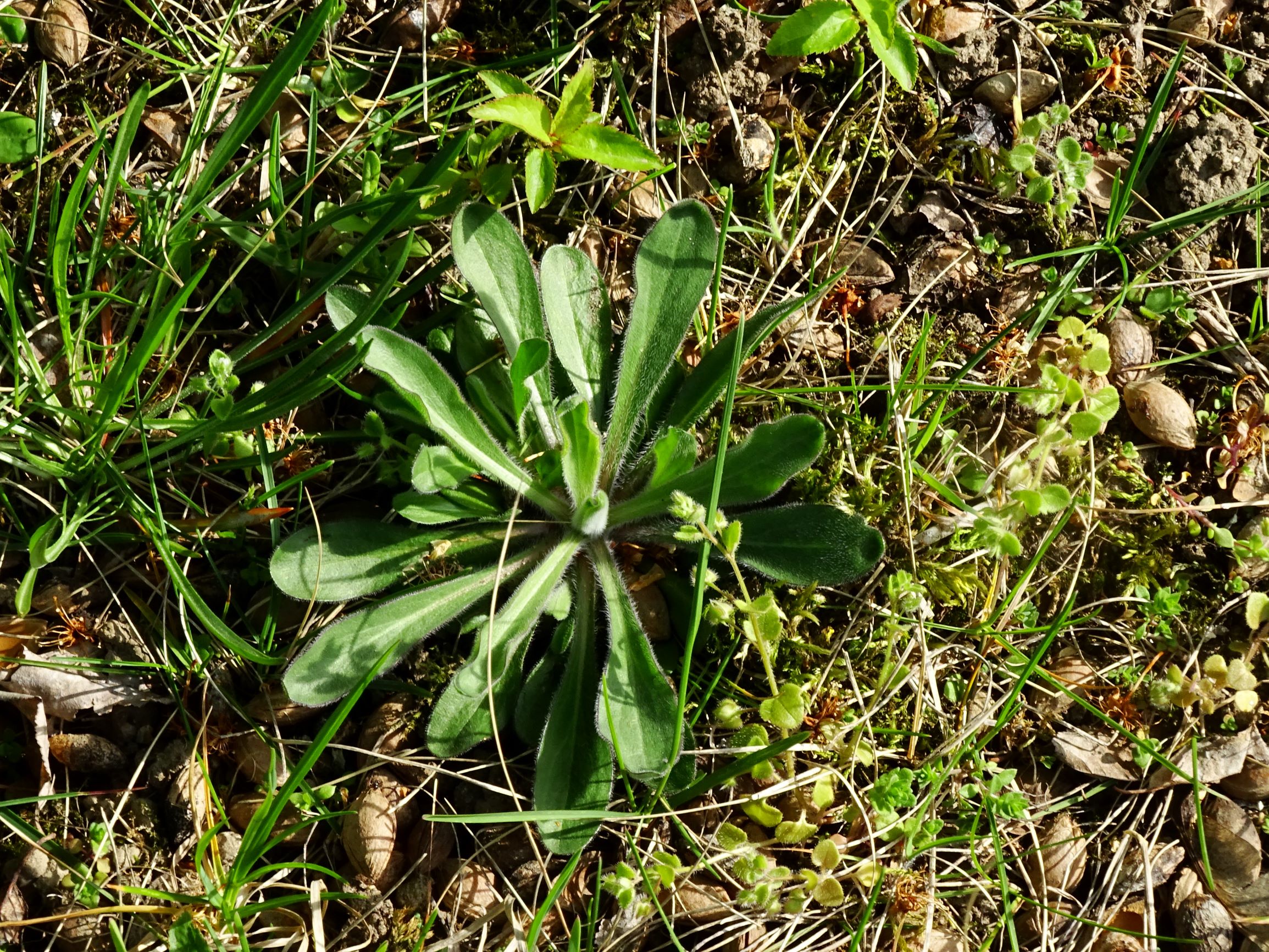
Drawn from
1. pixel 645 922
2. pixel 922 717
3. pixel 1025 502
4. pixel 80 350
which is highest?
pixel 80 350

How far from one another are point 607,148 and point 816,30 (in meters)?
0.58

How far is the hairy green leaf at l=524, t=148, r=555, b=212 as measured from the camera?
2.45m

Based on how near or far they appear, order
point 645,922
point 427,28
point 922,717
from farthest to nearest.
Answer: point 427,28 → point 922,717 → point 645,922

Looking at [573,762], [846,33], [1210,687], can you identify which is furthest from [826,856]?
[846,33]

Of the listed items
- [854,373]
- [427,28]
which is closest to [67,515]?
[427,28]

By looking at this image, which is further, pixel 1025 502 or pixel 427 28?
pixel 427 28

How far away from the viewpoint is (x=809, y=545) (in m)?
2.42

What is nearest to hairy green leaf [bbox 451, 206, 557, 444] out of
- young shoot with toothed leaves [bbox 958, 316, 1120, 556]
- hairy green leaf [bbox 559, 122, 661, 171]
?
hairy green leaf [bbox 559, 122, 661, 171]

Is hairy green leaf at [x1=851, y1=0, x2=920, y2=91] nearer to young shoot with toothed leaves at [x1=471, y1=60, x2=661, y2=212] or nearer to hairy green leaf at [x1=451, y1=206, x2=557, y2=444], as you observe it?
young shoot with toothed leaves at [x1=471, y1=60, x2=661, y2=212]

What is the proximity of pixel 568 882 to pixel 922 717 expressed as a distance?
94 centimetres

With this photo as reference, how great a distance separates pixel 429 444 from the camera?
2.47 m

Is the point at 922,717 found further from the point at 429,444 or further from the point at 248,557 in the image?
the point at 248,557

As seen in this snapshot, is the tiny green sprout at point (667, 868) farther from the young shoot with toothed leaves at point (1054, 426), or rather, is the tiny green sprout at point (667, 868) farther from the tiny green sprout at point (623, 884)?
the young shoot with toothed leaves at point (1054, 426)

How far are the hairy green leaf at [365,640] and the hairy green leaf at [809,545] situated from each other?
63 cm
